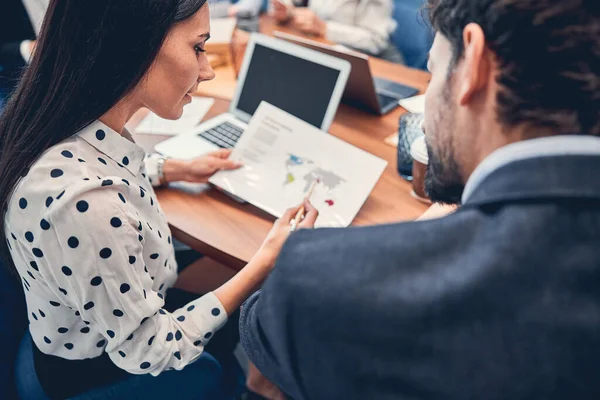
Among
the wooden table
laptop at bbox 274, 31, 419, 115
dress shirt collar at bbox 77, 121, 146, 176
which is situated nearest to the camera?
dress shirt collar at bbox 77, 121, 146, 176

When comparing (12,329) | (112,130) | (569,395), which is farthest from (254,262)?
(569,395)

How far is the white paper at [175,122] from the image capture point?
1344 mm

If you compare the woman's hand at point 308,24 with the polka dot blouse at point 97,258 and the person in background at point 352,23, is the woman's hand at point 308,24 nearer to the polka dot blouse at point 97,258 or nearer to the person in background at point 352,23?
the person in background at point 352,23

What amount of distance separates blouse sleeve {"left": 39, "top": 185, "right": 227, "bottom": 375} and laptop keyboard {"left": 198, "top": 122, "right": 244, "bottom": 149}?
0.57 meters

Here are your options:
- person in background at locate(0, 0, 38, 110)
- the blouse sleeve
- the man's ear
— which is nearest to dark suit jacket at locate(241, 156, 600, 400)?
the man's ear

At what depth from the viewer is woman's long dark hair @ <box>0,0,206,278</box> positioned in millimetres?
684

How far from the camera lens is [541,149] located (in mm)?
464

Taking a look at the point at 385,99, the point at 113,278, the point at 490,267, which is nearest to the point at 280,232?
the point at 113,278

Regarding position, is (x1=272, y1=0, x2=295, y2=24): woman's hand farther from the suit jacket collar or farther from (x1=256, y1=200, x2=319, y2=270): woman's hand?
the suit jacket collar

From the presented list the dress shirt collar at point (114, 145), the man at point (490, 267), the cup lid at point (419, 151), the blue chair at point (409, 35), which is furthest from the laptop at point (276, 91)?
the blue chair at point (409, 35)

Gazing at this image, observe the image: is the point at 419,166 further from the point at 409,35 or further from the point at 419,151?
the point at 409,35

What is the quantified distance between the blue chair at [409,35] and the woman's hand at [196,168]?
1433 mm

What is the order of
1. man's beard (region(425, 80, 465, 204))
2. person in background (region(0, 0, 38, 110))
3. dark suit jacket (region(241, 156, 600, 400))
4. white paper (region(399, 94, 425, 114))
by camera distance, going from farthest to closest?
person in background (region(0, 0, 38, 110))
white paper (region(399, 94, 425, 114))
man's beard (region(425, 80, 465, 204))
dark suit jacket (region(241, 156, 600, 400))

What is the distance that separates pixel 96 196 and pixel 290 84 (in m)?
0.71
